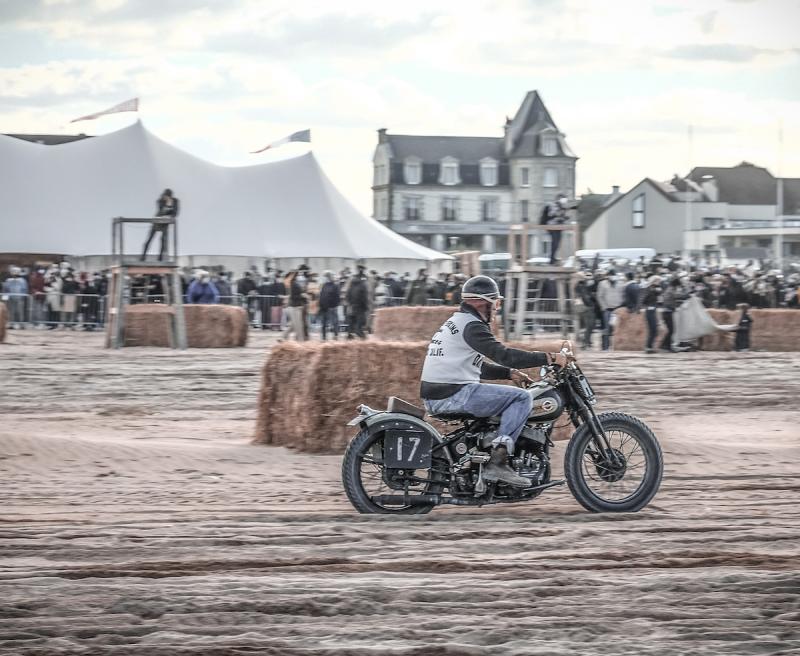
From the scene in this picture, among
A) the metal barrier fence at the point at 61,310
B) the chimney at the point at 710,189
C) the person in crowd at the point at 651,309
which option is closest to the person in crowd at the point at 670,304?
the person in crowd at the point at 651,309

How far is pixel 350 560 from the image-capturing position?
7.10m

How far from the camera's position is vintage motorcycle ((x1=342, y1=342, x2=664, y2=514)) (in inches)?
333

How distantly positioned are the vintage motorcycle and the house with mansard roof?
260 feet

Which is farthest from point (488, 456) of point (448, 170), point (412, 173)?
point (448, 170)

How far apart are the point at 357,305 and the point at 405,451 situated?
19647mm

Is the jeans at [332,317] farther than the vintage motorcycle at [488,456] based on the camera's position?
Yes

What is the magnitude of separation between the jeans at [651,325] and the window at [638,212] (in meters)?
59.8

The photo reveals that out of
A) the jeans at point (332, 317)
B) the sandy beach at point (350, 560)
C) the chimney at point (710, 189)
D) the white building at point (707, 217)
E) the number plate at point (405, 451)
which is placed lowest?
the sandy beach at point (350, 560)

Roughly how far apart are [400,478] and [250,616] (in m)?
2.73

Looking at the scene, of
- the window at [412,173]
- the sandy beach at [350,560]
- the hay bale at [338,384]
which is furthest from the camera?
the window at [412,173]

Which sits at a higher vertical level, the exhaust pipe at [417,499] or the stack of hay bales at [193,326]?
the stack of hay bales at [193,326]

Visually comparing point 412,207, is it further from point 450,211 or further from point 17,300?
point 17,300

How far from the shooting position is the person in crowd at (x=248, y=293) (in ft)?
110

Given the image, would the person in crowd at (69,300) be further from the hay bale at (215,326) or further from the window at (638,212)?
the window at (638,212)
